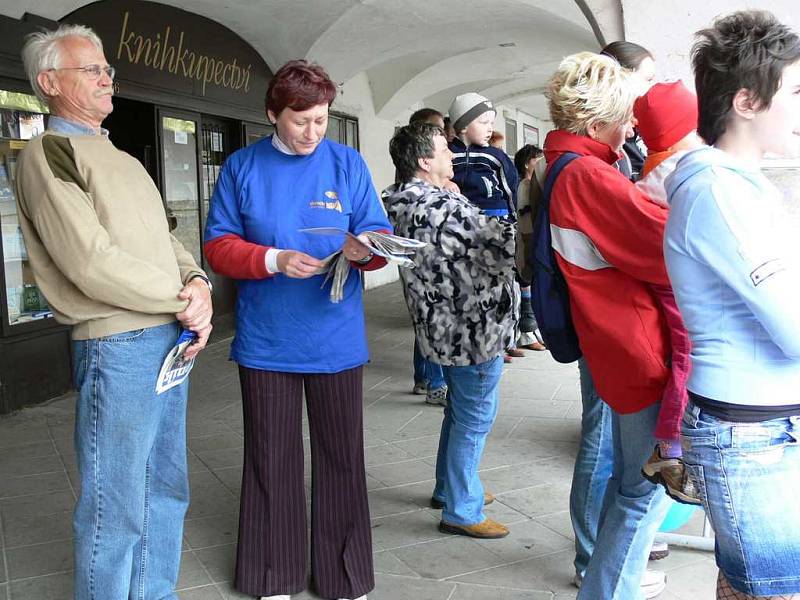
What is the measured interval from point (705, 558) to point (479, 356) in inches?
47.6

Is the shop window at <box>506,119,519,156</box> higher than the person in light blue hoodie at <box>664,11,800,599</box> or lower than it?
higher

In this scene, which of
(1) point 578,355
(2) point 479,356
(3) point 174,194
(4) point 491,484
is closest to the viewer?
(1) point 578,355

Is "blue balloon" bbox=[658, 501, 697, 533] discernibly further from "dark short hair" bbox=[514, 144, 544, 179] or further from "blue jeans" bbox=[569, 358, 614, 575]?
"dark short hair" bbox=[514, 144, 544, 179]

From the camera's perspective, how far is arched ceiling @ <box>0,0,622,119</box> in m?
7.64

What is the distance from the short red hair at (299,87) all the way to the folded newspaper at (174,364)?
80cm

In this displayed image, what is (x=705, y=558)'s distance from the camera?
3.09 m

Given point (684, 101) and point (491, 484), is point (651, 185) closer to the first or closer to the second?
point (684, 101)

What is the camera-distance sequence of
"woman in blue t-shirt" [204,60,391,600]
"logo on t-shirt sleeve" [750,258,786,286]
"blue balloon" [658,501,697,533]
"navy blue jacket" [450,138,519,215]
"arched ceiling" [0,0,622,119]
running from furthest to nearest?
"arched ceiling" [0,0,622,119], "navy blue jacket" [450,138,519,215], "blue balloon" [658,501,697,533], "woman in blue t-shirt" [204,60,391,600], "logo on t-shirt sleeve" [750,258,786,286]

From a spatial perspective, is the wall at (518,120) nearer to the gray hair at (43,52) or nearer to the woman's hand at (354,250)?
the woman's hand at (354,250)

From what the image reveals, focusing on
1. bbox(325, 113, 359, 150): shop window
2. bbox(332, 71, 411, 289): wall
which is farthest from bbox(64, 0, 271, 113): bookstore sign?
bbox(332, 71, 411, 289): wall

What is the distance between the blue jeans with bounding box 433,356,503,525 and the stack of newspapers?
807 mm

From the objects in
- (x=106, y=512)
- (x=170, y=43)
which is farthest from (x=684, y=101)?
(x=170, y=43)

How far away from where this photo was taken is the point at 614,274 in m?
2.11

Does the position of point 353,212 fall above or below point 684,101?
below
